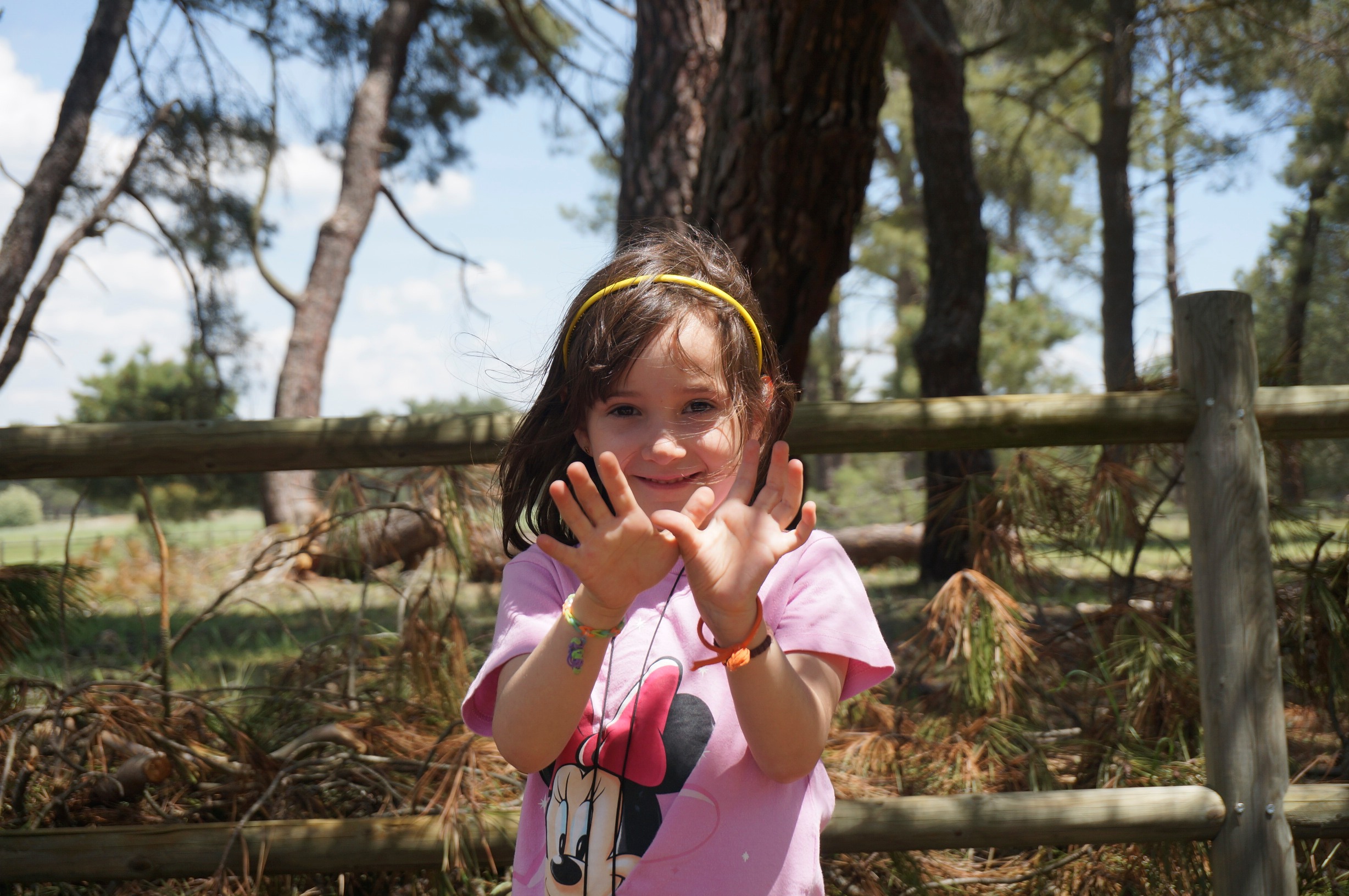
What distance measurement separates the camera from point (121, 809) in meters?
2.03

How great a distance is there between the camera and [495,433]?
1.86 m

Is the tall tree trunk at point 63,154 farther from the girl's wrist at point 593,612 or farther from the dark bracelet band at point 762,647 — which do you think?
the dark bracelet band at point 762,647

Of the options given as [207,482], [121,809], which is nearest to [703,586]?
[121,809]

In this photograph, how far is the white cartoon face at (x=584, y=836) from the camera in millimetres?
1208

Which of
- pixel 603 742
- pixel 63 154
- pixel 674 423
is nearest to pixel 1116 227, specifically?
pixel 63 154

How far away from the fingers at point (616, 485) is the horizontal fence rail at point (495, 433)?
35.2 inches

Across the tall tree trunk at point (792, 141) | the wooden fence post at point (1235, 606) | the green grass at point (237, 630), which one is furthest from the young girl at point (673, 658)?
the green grass at point (237, 630)

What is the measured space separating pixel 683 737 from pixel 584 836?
0.18 metres

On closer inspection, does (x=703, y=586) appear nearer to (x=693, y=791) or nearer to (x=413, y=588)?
(x=693, y=791)

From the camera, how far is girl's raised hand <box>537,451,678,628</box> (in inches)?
38.1

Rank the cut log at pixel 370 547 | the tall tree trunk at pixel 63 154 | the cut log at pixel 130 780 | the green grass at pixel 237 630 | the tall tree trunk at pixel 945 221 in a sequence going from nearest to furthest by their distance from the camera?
the cut log at pixel 130 780
the cut log at pixel 370 547
the green grass at pixel 237 630
the tall tree trunk at pixel 63 154
the tall tree trunk at pixel 945 221

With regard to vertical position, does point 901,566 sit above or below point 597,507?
below

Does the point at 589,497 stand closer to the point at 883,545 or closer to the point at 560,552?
the point at 560,552

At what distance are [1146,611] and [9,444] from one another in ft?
8.75
